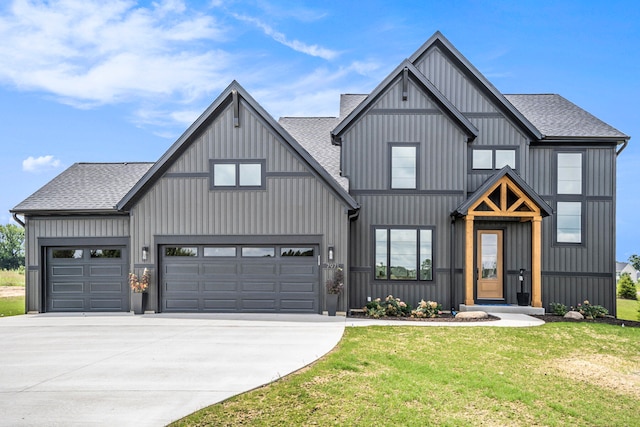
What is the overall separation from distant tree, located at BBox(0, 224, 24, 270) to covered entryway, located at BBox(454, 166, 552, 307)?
51272mm

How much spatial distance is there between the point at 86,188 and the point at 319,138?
8.66 m

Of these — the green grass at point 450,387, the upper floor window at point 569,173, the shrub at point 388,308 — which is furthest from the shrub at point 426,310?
the upper floor window at point 569,173

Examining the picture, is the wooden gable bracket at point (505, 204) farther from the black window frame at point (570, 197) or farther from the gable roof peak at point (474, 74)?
the gable roof peak at point (474, 74)

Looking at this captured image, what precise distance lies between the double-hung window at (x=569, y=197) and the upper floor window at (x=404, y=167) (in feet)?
17.0

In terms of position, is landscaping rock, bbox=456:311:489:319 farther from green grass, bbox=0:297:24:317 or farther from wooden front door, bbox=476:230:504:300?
green grass, bbox=0:297:24:317

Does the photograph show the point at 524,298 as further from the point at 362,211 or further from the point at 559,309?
the point at 362,211

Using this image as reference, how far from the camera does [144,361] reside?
7875mm

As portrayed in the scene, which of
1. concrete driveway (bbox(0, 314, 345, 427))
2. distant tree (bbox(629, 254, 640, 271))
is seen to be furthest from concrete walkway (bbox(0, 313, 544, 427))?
distant tree (bbox(629, 254, 640, 271))

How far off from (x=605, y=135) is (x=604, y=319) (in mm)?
6084

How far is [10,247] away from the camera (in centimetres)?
5009

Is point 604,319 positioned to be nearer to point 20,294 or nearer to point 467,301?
point 467,301

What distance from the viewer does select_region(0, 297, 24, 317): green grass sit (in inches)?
590

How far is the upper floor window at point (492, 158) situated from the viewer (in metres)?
15.2

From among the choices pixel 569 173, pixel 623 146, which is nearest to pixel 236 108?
pixel 569 173
